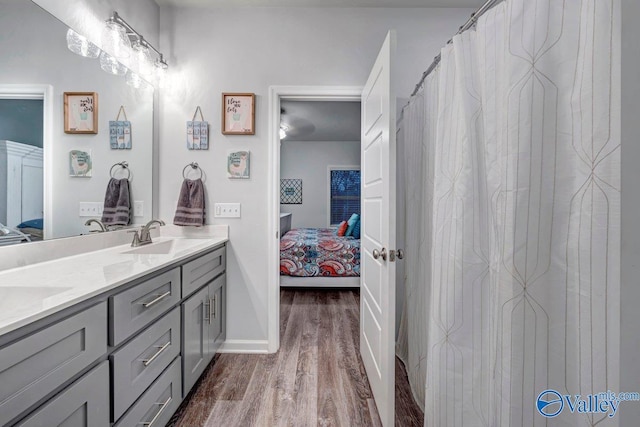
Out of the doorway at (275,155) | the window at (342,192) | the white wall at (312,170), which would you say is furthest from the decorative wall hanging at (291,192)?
the doorway at (275,155)

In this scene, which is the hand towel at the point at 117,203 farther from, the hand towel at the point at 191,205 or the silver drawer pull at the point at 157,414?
the silver drawer pull at the point at 157,414

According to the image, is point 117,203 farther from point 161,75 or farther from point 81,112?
point 161,75

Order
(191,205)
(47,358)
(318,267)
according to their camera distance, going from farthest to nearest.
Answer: (318,267) < (191,205) < (47,358)

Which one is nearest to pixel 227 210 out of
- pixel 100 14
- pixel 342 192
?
pixel 100 14

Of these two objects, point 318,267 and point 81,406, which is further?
point 318,267

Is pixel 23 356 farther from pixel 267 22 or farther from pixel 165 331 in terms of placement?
pixel 267 22

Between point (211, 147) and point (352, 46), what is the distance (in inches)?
52.4

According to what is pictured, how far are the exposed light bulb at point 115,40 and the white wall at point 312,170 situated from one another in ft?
16.0

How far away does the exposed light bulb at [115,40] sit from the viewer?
1726 mm

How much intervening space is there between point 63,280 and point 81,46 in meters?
1.30

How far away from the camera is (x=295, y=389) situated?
176 centimetres

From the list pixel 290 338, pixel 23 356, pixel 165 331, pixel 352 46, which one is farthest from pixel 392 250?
pixel 352 46

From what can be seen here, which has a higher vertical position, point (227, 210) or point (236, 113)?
point (236, 113)

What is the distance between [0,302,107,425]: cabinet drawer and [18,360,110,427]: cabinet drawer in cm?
4
